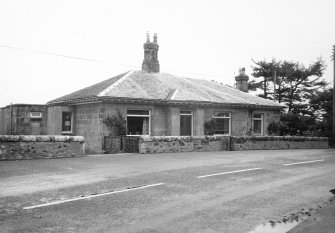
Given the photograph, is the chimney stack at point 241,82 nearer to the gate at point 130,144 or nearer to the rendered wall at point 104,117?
the rendered wall at point 104,117

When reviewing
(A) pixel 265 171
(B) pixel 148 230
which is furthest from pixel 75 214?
(A) pixel 265 171

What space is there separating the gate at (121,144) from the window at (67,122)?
5335 mm

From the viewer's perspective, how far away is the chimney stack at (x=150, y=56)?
2816cm

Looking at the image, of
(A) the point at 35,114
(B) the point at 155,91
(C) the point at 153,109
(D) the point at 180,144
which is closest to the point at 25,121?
(A) the point at 35,114

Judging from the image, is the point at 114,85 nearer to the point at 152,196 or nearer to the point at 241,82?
the point at 152,196

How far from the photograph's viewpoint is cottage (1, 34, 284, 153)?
21109 millimetres

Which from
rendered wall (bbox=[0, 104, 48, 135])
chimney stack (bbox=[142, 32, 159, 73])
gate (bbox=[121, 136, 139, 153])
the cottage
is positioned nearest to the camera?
gate (bbox=[121, 136, 139, 153])

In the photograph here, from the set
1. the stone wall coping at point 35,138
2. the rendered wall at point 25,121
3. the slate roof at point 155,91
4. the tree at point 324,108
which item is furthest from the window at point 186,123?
the tree at point 324,108

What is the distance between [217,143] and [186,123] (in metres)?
3.88

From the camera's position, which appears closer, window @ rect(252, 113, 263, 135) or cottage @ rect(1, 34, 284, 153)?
cottage @ rect(1, 34, 284, 153)

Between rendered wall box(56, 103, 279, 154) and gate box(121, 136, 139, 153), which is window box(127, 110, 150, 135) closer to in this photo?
rendered wall box(56, 103, 279, 154)

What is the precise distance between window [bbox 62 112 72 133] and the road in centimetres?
1131

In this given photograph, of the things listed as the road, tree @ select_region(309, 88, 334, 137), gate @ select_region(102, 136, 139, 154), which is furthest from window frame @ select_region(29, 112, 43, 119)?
tree @ select_region(309, 88, 334, 137)

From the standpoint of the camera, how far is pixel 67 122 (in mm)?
24094
